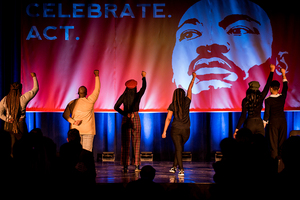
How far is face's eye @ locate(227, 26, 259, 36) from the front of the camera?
6465mm

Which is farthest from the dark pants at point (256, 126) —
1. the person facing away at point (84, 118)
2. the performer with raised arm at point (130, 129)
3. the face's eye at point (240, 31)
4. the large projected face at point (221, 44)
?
the person facing away at point (84, 118)

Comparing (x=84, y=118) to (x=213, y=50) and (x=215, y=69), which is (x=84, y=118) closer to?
(x=215, y=69)

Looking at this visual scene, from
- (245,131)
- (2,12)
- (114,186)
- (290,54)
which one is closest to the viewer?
(245,131)

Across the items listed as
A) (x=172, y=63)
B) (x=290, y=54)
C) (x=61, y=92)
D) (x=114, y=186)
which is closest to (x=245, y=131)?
(x=114, y=186)

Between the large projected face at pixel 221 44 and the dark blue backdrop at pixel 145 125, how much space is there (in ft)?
3.27

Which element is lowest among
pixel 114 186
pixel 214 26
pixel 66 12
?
pixel 114 186

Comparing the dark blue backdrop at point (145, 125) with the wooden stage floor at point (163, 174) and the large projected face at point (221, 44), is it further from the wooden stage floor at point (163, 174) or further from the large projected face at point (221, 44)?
the large projected face at point (221, 44)

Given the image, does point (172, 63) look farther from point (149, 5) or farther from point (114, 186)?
point (114, 186)

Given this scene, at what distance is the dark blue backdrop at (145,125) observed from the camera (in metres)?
6.91

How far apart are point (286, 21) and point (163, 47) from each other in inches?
108

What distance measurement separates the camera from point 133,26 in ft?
21.6

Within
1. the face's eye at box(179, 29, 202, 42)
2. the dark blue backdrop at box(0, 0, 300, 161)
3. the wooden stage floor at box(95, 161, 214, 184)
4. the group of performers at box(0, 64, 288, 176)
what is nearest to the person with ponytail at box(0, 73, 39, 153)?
the group of performers at box(0, 64, 288, 176)

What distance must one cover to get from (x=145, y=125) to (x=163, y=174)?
2203 mm

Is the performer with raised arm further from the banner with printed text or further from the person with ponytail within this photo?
the person with ponytail
